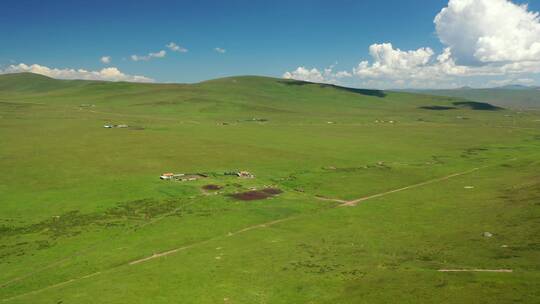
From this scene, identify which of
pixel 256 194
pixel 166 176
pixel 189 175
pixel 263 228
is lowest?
pixel 263 228

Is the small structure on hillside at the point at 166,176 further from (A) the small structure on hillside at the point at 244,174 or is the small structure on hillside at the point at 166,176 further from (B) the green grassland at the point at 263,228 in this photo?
(A) the small structure on hillside at the point at 244,174

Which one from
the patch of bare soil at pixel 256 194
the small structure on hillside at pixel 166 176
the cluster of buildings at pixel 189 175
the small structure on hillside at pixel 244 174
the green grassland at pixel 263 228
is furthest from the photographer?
the small structure on hillside at pixel 244 174

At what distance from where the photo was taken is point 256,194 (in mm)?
95188

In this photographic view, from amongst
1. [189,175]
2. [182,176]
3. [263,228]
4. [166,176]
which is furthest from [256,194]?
[166,176]

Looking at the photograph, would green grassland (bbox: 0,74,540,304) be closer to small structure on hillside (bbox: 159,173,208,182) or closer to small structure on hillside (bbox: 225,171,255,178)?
small structure on hillside (bbox: 225,171,255,178)

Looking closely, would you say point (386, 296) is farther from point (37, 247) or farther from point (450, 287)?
point (37, 247)

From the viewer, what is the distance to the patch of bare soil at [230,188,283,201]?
3627 inches

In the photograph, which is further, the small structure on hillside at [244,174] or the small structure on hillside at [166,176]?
the small structure on hillside at [244,174]

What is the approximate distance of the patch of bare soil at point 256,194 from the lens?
9212 cm

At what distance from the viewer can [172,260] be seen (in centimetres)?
5875

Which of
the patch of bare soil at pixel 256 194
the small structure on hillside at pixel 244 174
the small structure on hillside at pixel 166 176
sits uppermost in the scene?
the small structure on hillside at pixel 166 176

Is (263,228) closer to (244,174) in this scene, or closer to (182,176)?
(244,174)

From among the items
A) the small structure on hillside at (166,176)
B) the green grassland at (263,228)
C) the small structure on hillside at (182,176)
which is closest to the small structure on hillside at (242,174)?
the green grassland at (263,228)

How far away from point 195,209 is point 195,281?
3440 centimetres
